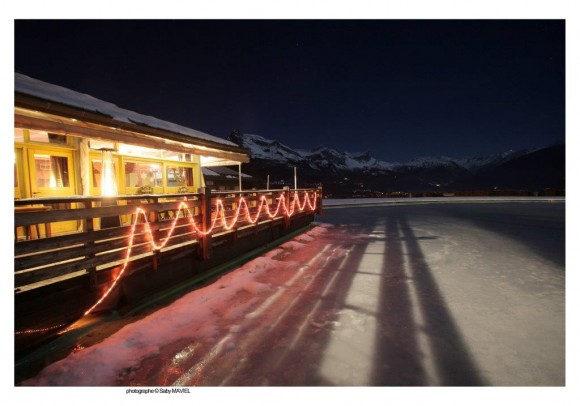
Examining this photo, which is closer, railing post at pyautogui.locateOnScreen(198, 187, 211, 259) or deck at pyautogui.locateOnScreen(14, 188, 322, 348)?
deck at pyautogui.locateOnScreen(14, 188, 322, 348)

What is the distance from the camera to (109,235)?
405 cm

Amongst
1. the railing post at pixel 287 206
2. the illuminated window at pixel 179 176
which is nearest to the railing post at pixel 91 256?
the railing post at pixel 287 206

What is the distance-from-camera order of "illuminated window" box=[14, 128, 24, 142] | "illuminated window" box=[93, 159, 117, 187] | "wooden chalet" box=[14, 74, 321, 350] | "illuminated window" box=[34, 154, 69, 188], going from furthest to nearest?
"illuminated window" box=[93, 159, 117, 187] → "illuminated window" box=[34, 154, 69, 188] → "illuminated window" box=[14, 128, 24, 142] → "wooden chalet" box=[14, 74, 321, 350]

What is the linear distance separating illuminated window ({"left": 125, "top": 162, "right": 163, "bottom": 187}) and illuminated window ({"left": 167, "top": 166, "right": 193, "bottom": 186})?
1.51 ft

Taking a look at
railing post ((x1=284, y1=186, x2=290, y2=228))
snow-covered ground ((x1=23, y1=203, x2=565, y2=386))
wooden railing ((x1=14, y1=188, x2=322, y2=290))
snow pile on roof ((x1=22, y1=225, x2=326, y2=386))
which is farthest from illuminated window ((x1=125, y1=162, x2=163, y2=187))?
snow pile on roof ((x1=22, y1=225, x2=326, y2=386))

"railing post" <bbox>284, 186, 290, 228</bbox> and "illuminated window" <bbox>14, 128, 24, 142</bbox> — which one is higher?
"illuminated window" <bbox>14, 128, 24, 142</bbox>

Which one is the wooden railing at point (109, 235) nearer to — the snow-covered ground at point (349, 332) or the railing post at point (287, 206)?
the snow-covered ground at point (349, 332)

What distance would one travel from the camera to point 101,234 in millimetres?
3898

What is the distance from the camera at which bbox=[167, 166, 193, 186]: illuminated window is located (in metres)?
11.5

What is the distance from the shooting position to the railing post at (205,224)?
19.1 ft

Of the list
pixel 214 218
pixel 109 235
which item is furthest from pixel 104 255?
pixel 214 218

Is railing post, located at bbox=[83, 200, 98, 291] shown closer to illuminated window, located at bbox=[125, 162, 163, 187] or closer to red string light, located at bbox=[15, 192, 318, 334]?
red string light, located at bbox=[15, 192, 318, 334]
